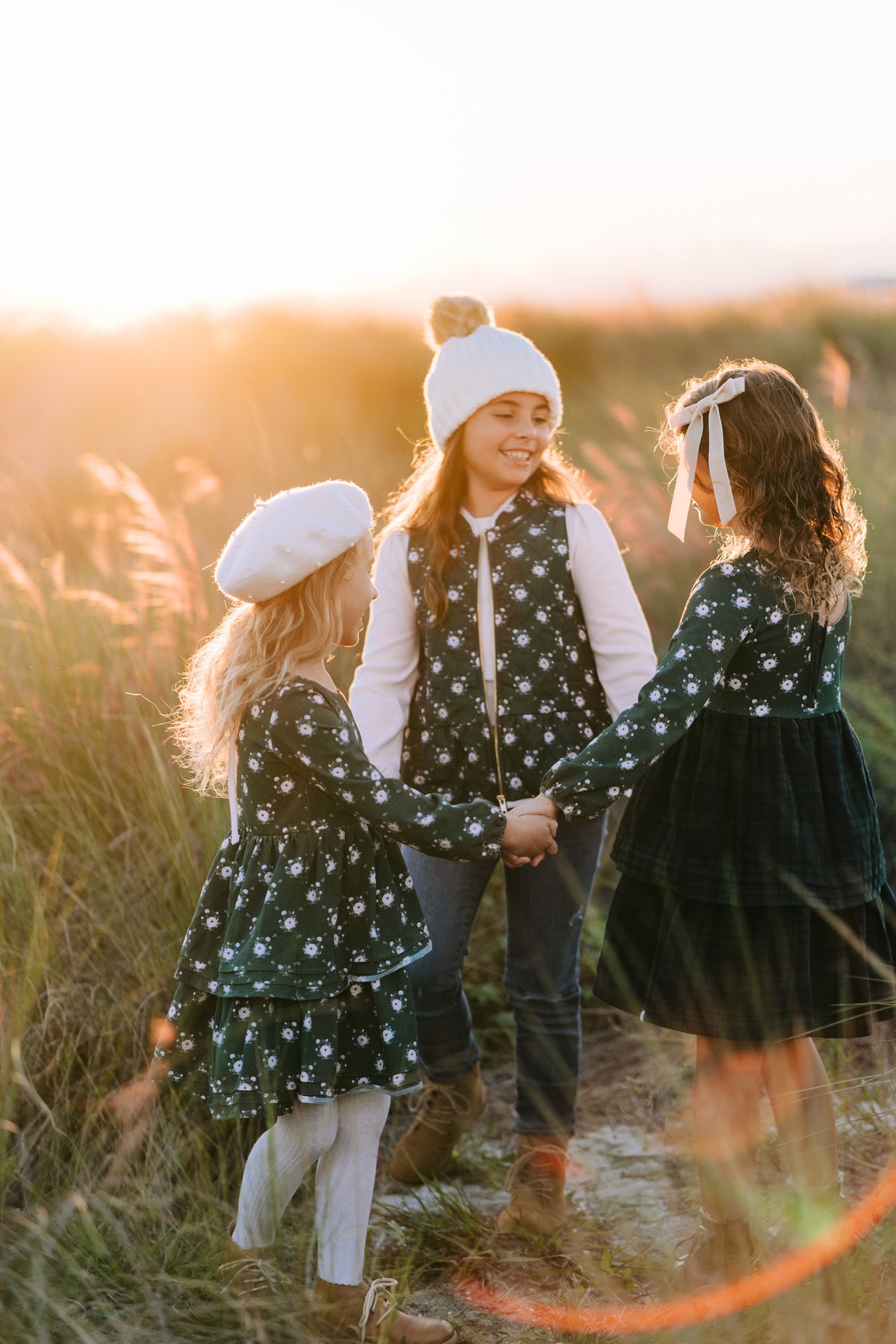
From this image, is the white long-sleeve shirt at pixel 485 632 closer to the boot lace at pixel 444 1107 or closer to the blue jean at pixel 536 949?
the blue jean at pixel 536 949

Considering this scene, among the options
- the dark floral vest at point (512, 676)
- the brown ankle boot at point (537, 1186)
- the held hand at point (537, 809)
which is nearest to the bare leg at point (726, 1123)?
the brown ankle boot at point (537, 1186)

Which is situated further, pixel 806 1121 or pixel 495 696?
pixel 495 696

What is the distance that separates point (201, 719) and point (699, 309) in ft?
40.9

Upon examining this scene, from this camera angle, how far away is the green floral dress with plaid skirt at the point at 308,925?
2.09 m

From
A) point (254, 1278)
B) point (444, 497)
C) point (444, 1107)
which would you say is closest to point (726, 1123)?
point (444, 1107)

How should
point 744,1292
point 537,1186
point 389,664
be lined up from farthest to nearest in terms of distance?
1. point 389,664
2. point 537,1186
3. point 744,1292

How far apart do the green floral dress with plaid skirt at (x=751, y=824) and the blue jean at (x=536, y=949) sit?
0.37 m

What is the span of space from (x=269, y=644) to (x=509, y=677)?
0.66 meters

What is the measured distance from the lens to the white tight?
216 cm

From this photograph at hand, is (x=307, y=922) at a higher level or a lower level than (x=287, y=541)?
lower

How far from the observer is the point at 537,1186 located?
266cm

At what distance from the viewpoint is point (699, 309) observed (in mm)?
13438

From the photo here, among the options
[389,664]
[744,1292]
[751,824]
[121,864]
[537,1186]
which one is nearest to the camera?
[744,1292]

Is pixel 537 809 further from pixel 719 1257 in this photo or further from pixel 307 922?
pixel 719 1257
